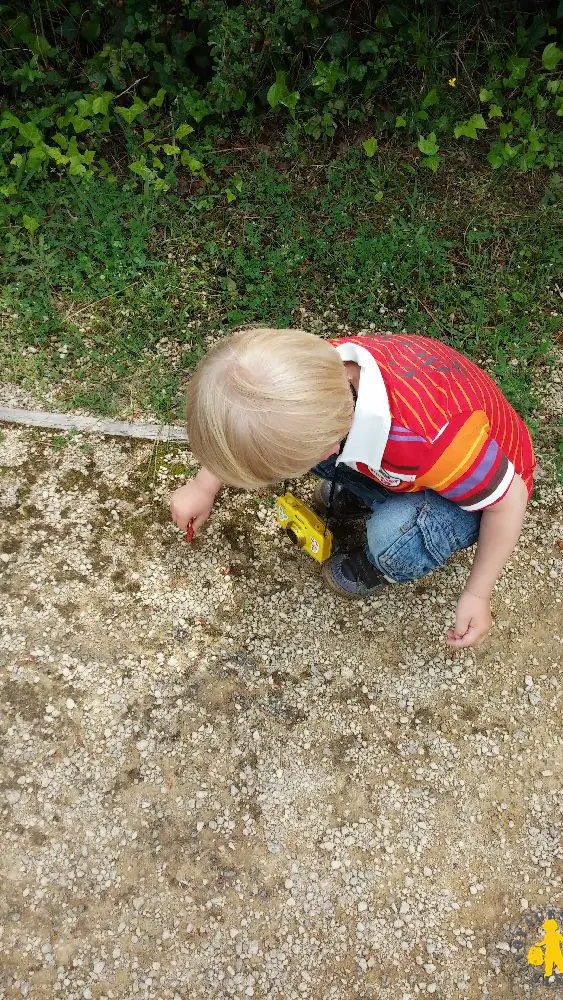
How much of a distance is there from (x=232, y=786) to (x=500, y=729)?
741mm

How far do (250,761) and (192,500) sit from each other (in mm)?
701

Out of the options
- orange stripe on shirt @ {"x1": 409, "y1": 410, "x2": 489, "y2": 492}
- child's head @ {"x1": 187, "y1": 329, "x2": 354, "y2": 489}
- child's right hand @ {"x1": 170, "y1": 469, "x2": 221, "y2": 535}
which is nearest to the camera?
child's head @ {"x1": 187, "y1": 329, "x2": 354, "y2": 489}

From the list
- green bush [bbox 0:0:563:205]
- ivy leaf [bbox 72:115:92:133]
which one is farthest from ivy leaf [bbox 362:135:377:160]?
ivy leaf [bbox 72:115:92:133]

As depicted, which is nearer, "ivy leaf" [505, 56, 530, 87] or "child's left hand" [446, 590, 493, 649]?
"child's left hand" [446, 590, 493, 649]

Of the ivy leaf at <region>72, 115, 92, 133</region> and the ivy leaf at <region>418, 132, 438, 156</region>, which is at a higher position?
the ivy leaf at <region>418, 132, 438, 156</region>

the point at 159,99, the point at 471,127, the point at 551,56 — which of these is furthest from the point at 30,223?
the point at 551,56

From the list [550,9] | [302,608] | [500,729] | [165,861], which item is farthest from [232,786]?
[550,9]

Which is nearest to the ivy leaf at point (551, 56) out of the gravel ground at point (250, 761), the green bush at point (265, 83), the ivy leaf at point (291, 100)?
the green bush at point (265, 83)

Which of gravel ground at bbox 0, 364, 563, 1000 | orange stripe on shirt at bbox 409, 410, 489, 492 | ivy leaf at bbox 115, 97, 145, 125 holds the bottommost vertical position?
gravel ground at bbox 0, 364, 563, 1000

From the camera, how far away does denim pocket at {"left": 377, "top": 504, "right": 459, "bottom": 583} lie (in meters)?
1.78

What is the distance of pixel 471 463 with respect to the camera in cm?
153

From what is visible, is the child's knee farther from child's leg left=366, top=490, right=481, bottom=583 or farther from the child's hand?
the child's hand

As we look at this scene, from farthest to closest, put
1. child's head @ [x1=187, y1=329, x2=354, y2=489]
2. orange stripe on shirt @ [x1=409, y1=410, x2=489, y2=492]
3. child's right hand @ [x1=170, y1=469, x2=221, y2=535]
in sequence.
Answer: child's right hand @ [x1=170, y1=469, x2=221, y2=535] < orange stripe on shirt @ [x1=409, y1=410, x2=489, y2=492] < child's head @ [x1=187, y1=329, x2=354, y2=489]

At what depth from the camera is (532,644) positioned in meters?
2.13
